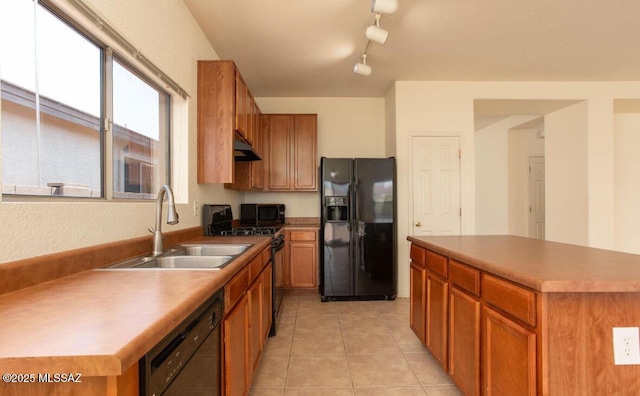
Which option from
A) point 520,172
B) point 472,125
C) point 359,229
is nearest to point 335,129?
point 359,229

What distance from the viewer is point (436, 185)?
148 inches

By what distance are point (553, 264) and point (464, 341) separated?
623mm

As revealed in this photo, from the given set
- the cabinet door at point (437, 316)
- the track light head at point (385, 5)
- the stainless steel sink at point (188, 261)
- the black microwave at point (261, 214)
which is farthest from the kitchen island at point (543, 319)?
the black microwave at point (261, 214)

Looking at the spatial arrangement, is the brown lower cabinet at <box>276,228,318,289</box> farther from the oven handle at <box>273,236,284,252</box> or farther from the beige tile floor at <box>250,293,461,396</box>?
the oven handle at <box>273,236,284,252</box>

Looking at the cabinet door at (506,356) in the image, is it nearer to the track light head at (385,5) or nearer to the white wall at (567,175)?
the track light head at (385,5)

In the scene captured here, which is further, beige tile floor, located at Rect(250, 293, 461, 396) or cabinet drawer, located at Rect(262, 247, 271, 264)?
cabinet drawer, located at Rect(262, 247, 271, 264)

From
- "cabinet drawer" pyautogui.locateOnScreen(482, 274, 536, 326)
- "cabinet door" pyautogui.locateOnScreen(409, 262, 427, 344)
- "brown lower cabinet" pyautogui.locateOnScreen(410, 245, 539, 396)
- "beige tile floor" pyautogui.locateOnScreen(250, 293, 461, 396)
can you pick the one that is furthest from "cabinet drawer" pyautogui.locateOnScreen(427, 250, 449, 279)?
"beige tile floor" pyautogui.locateOnScreen(250, 293, 461, 396)

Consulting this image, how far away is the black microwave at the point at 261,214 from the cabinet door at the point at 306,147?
0.49 meters

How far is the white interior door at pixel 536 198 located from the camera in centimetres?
564

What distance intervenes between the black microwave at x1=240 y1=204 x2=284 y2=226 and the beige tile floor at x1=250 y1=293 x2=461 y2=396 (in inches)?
49.8

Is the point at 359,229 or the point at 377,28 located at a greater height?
the point at 377,28

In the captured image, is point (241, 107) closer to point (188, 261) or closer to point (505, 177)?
point (188, 261)

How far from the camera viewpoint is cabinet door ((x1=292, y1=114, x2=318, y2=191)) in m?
4.05

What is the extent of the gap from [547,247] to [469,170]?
2163 millimetres
